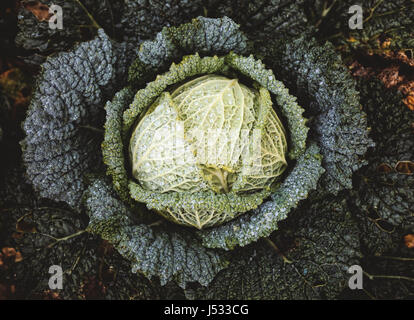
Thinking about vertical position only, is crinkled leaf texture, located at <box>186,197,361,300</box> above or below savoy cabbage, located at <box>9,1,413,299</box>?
below

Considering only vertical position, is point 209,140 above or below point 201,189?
above

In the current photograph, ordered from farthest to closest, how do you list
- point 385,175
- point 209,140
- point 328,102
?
point 385,175, point 328,102, point 209,140

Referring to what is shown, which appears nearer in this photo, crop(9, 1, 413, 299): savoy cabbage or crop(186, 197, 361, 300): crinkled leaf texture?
crop(9, 1, 413, 299): savoy cabbage

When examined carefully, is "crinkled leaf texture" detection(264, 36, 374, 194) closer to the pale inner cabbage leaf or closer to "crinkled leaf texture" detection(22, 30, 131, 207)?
the pale inner cabbage leaf

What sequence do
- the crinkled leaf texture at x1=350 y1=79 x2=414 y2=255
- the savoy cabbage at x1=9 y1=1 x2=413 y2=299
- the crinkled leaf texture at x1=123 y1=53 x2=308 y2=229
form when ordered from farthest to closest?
1. the crinkled leaf texture at x1=350 y1=79 x2=414 y2=255
2. the savoy cabbage at x1=9 y1=1 x2=413 y2=299
3. the crinkled leaf texture at x1=123 y1=53 x2=308 y2=229

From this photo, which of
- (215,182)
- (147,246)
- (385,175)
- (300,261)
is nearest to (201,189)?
(215,182)

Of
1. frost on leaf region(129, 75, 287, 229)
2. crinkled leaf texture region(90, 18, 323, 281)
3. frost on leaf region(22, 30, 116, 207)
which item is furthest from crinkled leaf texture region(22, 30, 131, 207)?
frost on leaf region(129, 75, 287, 229)

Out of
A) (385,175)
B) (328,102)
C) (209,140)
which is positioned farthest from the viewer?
(385,175)

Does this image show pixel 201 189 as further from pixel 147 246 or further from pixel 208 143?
pixel 147 246

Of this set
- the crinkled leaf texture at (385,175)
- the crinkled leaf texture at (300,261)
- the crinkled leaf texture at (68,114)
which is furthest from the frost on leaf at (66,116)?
the crinkled leaf texture at (385,175)
